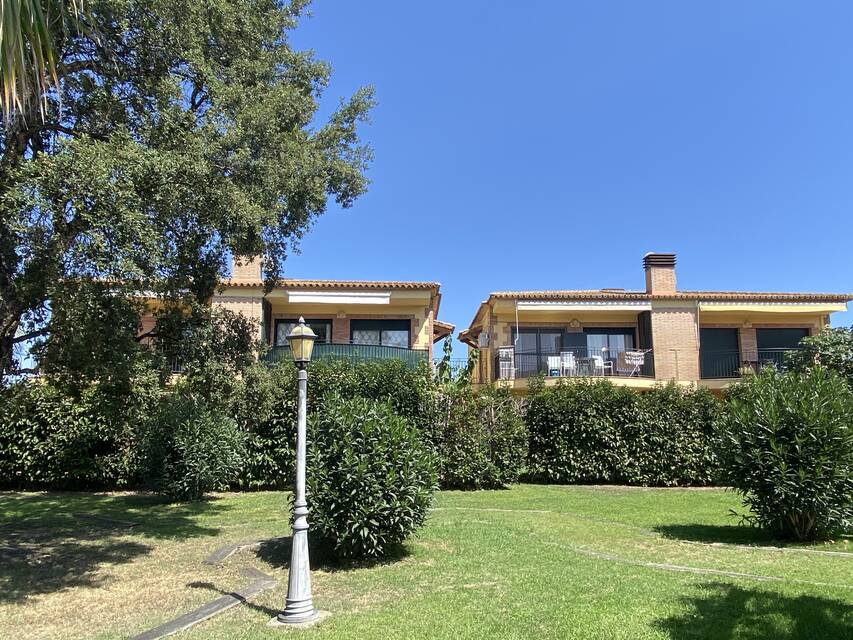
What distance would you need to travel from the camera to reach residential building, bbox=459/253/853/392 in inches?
956

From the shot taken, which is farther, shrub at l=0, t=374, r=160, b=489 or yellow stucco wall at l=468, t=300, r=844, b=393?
yellow stucco wall at l=468, t=300, r=844, b=393

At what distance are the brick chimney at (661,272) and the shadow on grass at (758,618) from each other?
2064 cm

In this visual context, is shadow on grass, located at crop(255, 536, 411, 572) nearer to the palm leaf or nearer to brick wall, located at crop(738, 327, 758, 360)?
the palm leaf

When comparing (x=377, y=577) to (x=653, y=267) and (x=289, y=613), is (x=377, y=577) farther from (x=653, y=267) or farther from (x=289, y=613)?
(x=653, y=267)

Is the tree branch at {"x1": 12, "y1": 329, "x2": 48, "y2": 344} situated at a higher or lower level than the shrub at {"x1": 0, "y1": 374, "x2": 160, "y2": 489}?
higher

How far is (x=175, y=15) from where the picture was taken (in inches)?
341

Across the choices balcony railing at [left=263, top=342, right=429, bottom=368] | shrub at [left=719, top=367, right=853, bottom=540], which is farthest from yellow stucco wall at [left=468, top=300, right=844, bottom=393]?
shrub at [left=719, top=367, right=853, bottom=540]

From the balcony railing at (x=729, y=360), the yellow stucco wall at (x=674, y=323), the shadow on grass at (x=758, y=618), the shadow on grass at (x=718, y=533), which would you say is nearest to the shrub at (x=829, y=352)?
the yellow stucco wall at (x=674, y=323)

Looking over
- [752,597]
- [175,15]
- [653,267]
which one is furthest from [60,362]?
[653,267]

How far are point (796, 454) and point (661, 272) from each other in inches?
697

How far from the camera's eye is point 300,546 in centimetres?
620

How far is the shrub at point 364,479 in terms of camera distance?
25.2 ft

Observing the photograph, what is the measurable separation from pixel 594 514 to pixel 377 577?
242 inches

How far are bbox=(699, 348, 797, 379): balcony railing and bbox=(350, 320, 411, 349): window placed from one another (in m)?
13.1
